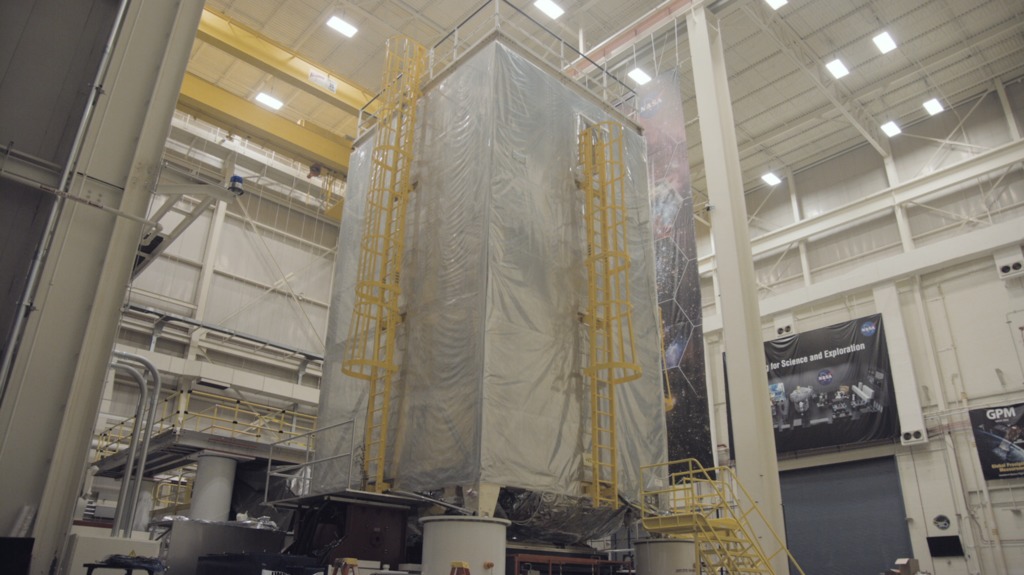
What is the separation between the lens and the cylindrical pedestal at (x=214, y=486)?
20.2 m

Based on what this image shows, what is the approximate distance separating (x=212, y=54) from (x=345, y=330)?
19.0 metres

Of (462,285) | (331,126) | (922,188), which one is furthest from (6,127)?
(922,188)

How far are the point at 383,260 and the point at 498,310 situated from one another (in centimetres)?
291

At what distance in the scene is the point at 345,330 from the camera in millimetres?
15336

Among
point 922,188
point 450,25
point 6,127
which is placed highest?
point 450,25

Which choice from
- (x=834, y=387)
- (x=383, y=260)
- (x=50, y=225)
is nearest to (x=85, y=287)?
(x=50, y=225)

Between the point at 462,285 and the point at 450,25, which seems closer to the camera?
the point at 462,285

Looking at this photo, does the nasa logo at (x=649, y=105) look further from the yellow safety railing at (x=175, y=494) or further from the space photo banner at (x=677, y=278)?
the yellow safety railing at (x=175, y=494)

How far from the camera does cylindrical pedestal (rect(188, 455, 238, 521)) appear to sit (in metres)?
20.2

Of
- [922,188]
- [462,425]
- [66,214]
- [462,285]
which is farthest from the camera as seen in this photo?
[922,188]

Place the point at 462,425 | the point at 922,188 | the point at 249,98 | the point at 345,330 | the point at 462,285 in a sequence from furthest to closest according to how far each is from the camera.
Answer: the point at 249,98, the point at 922,188, the point at 345,330, the point at 462,285, the point at 462,425

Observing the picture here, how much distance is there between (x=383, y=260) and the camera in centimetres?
1395

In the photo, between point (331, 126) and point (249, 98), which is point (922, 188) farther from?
point (249, 98)

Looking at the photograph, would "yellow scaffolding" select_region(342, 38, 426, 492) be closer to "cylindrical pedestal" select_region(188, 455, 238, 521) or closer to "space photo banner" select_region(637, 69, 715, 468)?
"space photo banner" select_region(637, 69, 715, 468)
